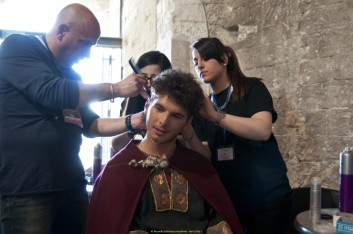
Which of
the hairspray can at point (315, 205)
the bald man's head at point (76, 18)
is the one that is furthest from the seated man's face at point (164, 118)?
the hairspray can at point (315, 205)

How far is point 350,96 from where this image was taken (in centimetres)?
214

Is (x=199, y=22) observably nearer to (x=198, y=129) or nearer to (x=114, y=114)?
(x=198, y=129)

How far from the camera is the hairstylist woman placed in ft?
5.24

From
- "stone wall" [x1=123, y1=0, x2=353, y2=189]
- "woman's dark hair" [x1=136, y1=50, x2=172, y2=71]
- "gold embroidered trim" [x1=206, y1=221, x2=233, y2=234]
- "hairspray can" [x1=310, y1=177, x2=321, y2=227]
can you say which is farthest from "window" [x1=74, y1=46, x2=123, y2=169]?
A: "hairspray can" [x1=310, y1=177, x2=321, y2=227]

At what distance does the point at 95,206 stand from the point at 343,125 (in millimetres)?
1533

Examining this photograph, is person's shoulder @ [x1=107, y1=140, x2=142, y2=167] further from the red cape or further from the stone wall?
the stone wall

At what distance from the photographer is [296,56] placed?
2396 millimetres

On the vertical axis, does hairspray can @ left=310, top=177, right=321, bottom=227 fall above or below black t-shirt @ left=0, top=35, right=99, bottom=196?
below

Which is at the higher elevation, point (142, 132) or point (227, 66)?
point (227, 66)

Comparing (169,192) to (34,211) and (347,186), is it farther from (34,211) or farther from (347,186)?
(347,186)

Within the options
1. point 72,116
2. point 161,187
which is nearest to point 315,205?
point 161,187

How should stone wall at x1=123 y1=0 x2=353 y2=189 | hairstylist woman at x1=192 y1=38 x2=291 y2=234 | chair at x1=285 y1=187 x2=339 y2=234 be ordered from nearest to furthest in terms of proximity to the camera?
hairstylist woman at x1=192 y1=38 x2=291 y2=234, chair at x1=285 y1=187 x2=339 y2=234, stone wall at x1=123 y1=0 x2=353 y2=189

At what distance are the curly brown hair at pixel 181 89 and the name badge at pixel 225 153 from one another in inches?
11.4

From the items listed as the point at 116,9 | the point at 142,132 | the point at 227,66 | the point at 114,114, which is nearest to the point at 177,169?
the point at 142,132
